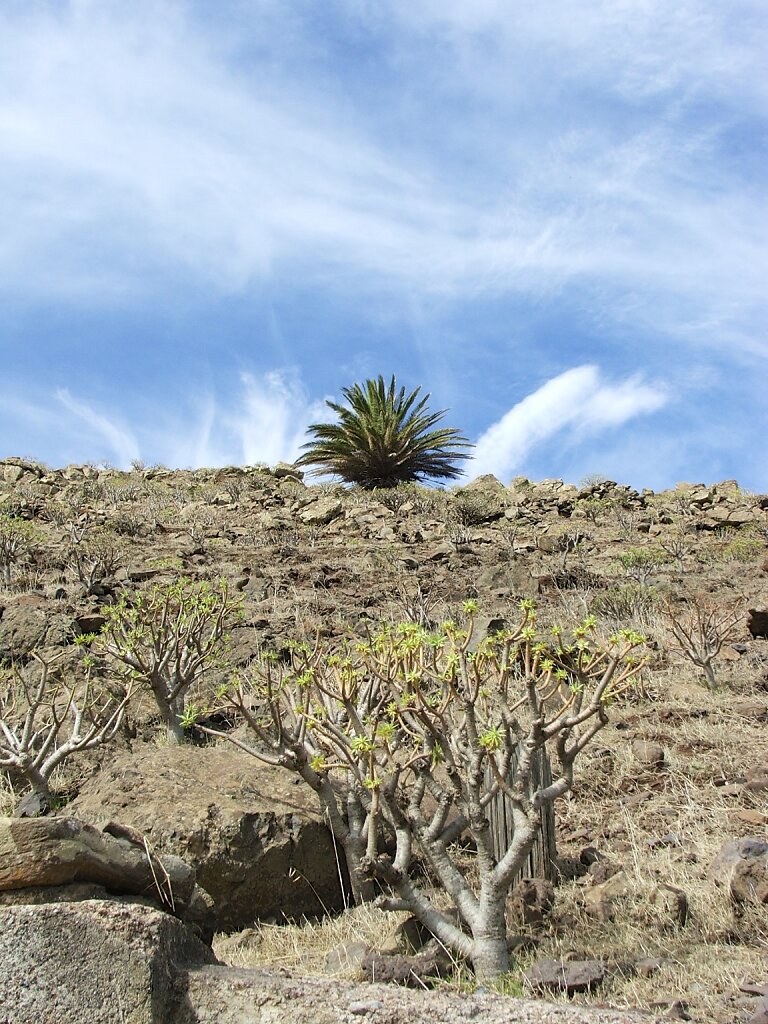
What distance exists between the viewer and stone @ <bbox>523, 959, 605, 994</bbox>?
11.1 ft

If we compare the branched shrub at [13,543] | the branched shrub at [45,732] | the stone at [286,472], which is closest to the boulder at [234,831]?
the branched shrub at [45,732]

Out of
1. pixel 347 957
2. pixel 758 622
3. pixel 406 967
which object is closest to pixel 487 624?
pixel 758 622

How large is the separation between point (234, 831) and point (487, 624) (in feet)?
15.4

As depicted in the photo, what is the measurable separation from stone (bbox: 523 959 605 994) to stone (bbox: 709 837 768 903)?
979 mm

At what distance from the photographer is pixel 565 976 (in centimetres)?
342

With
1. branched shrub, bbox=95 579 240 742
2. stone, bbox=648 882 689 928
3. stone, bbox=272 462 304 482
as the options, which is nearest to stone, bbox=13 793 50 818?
→ branched shrub, bbox=95 579 240 742

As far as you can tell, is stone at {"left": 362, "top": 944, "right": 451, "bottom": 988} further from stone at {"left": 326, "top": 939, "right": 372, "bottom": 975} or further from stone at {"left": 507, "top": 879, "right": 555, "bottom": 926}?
stone at {"left": 507, "top": 879, "right": 555, "bottom": 926}

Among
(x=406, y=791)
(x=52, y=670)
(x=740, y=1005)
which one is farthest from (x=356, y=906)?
(x=52, y=670)

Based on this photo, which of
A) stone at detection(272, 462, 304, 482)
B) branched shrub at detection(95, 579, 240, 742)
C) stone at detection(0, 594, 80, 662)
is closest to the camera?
branched shrub at detection(95, 579, 240, 742)

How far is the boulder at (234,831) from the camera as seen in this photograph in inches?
185

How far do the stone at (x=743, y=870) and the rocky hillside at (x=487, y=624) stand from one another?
26 millimetres

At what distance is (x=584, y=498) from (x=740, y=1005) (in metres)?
16.1

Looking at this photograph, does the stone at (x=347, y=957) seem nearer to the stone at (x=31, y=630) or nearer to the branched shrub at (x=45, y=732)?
the branched shrub at (x=45, y=732)

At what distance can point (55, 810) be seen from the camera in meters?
5.55
